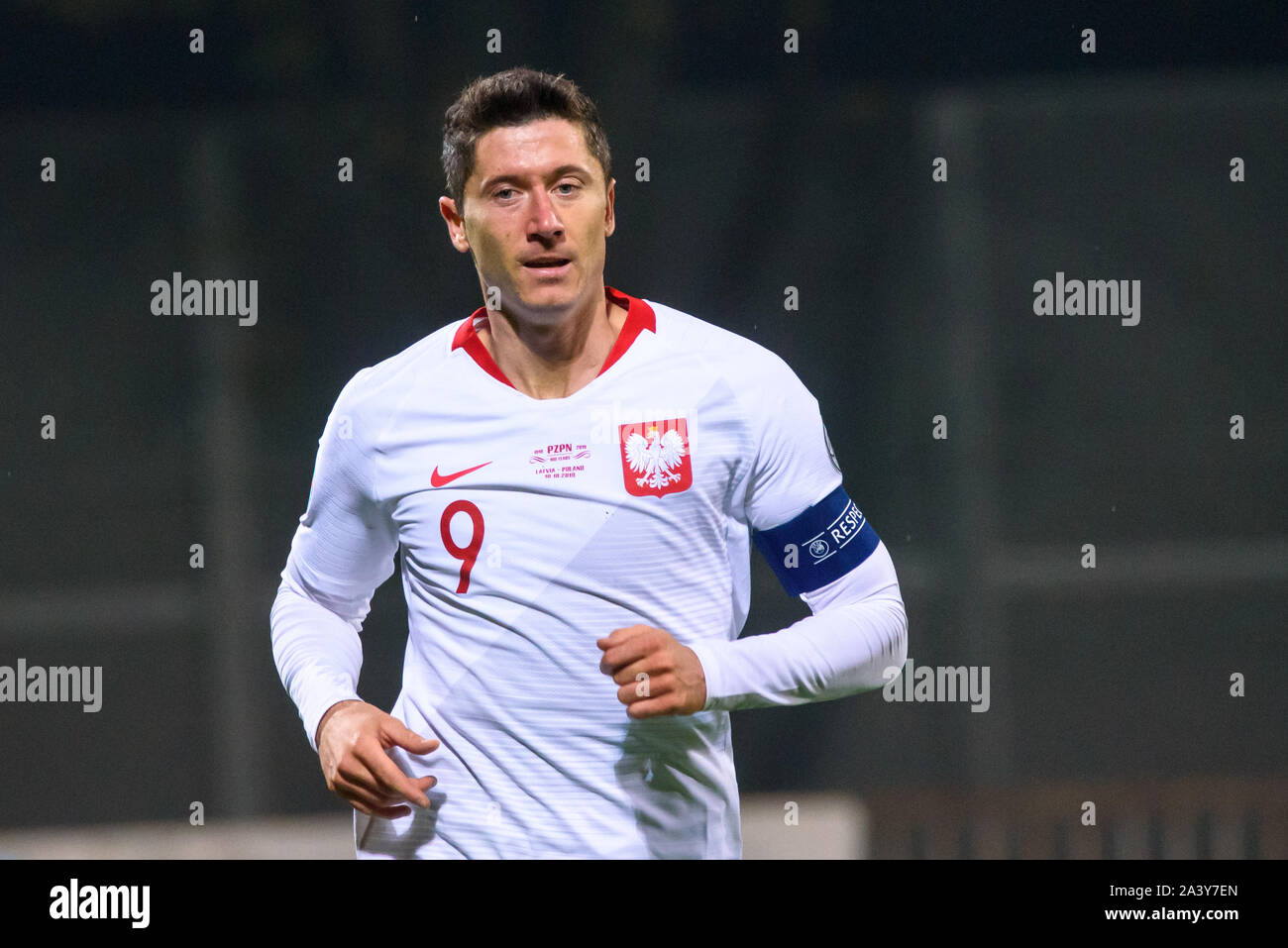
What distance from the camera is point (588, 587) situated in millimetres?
2137

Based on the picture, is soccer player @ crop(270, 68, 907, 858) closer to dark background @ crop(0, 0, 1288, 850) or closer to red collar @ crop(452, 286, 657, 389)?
red collar @ crop(452, 286, 657, 389)

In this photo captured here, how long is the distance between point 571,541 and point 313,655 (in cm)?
50

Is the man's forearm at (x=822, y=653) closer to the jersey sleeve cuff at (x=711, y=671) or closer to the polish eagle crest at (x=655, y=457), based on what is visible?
the jersey sleeve cuff at (x=711, y=671)

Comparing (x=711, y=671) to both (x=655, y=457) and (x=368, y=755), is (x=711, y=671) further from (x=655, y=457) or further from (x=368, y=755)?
(x=368, y=755)

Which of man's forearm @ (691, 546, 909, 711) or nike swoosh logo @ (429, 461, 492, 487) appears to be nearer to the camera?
man's forearm @ (691, 546, 909, 711)

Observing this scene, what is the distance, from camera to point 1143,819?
3.02 m

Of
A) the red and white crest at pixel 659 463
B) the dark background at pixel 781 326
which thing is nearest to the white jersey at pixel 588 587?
the red and white crest at pixel 659 463

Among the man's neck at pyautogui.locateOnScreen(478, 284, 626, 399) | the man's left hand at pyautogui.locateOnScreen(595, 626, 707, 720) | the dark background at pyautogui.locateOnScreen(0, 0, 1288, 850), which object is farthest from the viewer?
the dark background at pyautogui.locateOnScreen(0, 0, 1288, 850)

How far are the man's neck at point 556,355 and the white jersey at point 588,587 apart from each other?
0.03 metres

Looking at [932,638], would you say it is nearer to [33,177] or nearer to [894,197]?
[894,197]

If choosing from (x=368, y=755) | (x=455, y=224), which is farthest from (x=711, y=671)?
(x=455, y=224)

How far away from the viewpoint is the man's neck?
2.20 m

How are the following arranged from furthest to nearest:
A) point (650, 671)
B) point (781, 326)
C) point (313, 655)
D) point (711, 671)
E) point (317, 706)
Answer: point (781, 326), point (313, 655), point (317, 706), point (711, 671), point (650, 671)

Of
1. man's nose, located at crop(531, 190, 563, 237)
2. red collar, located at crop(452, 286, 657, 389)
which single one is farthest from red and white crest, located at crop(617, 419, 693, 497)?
man's nose, located at crop(531, 190, 563, 237)
